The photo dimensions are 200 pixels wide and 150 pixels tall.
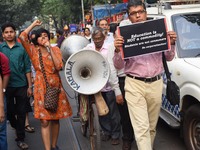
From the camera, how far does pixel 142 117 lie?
3.73 m

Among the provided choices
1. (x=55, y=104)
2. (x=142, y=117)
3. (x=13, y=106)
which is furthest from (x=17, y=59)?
(x=142, y=117)

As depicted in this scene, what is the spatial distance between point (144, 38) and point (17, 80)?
7.48ft

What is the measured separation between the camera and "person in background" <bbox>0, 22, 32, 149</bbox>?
16.7 feet

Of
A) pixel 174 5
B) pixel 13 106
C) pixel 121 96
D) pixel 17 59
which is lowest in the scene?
pixel 13 106

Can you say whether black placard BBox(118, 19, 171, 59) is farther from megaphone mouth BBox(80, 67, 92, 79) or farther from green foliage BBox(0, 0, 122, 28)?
green foliage BBox(0, 0, 122, 28)

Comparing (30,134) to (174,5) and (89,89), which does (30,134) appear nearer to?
(89,89)

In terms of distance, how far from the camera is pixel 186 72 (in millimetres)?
4117

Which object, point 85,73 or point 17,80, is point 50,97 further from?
point 17,80

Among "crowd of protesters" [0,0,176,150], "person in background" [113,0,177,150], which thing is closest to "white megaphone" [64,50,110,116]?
"crowd of protesters" [0,0,176,150]

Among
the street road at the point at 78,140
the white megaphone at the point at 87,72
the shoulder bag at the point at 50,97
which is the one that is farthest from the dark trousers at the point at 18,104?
the white megaphone at the point at 87,72

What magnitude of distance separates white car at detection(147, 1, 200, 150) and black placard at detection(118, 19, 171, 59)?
59 cm

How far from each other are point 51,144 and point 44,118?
1.68ft

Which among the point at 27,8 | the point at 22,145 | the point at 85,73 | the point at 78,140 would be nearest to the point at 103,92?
the point at 85,73

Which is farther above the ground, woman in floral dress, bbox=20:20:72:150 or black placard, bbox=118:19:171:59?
black placard, bbox=118:19:171:59
